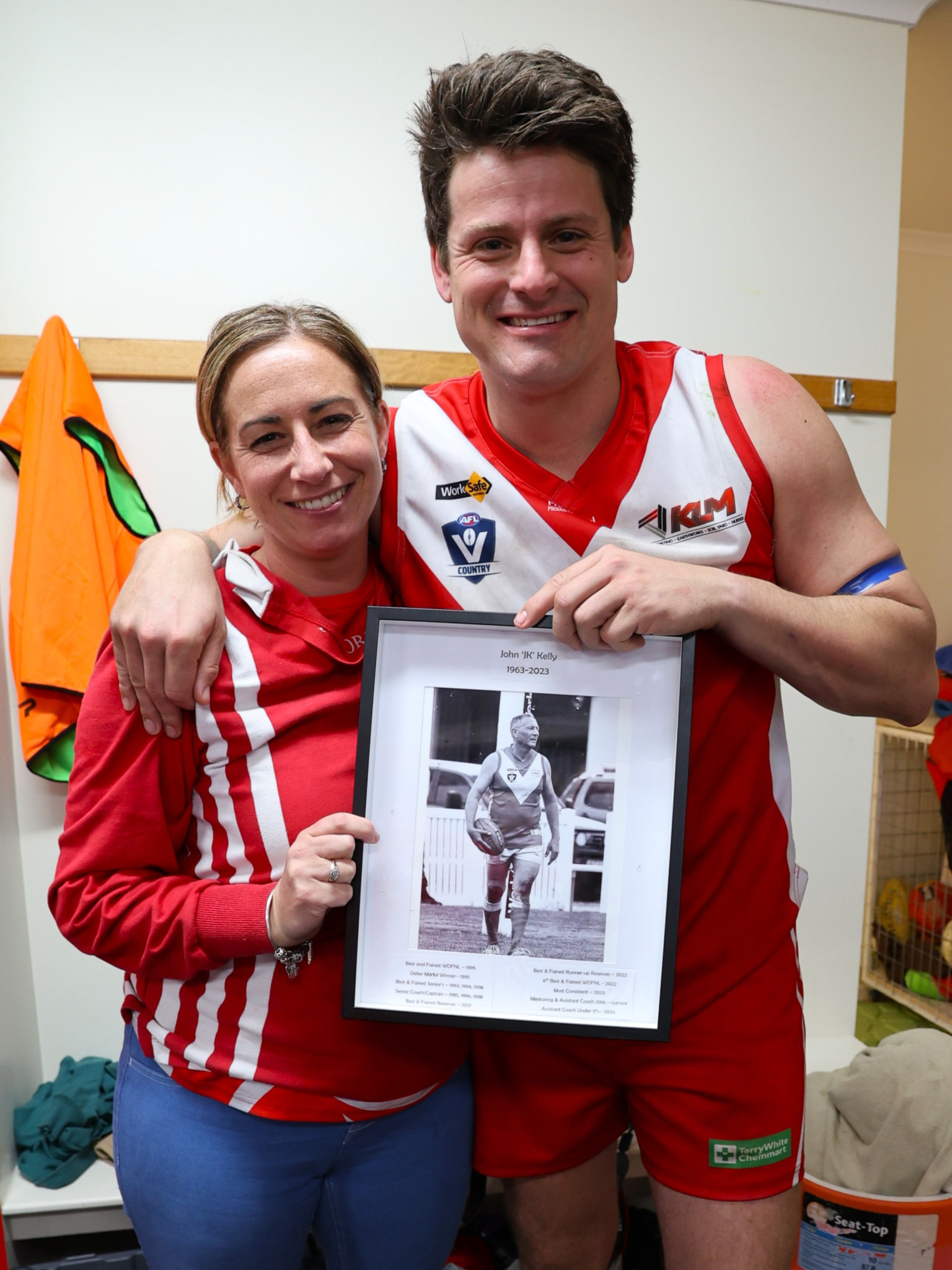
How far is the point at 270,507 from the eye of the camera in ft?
3.47

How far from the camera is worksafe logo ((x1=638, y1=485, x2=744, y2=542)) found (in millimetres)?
1100

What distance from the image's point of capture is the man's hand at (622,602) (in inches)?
36.1

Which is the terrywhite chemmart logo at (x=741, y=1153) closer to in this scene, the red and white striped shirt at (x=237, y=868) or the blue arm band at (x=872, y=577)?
the red and white striped shirt at (x=237, y=868)

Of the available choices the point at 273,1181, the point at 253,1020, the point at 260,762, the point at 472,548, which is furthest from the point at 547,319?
the point at 273,1181

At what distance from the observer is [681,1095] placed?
1.11m

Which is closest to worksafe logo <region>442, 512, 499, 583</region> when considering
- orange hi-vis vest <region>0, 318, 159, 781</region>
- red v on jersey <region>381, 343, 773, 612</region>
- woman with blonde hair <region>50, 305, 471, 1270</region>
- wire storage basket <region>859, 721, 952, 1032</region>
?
red v on jersey <region>381, 343, 773, 612</region>

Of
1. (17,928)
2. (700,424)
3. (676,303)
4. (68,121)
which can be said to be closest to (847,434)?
(676,303)

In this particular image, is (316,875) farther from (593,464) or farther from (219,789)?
(593,464)

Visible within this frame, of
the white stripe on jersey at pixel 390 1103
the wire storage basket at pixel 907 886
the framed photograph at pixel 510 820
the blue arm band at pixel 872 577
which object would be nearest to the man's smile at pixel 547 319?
the framed photograph at pixel 510 820

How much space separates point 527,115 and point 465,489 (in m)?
0.42

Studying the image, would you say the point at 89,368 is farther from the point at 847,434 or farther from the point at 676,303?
the point at 847,434

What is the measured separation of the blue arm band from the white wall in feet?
4.58

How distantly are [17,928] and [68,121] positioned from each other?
1.86 meters

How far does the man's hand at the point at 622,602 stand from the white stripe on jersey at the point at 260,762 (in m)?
0.32
